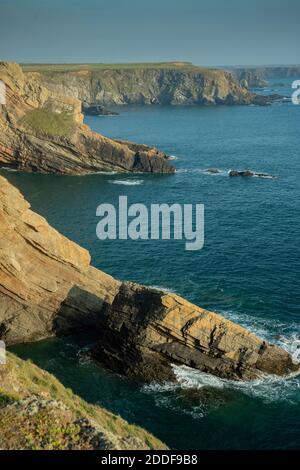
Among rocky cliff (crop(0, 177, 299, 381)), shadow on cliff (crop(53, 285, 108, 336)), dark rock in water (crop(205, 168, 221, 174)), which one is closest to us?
rocky cliff (crop(0, 177, 299, 381))

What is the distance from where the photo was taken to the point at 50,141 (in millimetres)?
116125

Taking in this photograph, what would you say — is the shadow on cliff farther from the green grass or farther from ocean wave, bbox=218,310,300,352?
the green grass

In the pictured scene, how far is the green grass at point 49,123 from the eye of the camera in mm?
115688

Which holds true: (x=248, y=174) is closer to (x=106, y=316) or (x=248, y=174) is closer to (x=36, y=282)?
(x=106, y=316)

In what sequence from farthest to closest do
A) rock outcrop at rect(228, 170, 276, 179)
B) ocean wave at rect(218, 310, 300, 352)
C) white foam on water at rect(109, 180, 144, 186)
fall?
1. rock outcrop at rect(228, 170, 276, 179)
2. white foam on water at rect(109, 180, 144, 186)
3. ocean wave at rect(218, 310, 300, 352)

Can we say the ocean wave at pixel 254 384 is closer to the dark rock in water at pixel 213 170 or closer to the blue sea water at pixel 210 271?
the blue sea water at pixel 210 271

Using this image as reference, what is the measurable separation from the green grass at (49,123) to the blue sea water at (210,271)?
35.1ft

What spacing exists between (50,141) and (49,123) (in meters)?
4.28

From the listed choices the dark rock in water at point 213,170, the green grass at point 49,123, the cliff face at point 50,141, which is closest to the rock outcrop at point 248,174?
the dark rock in water at point 213,170

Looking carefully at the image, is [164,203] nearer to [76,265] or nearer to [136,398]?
[76,265]

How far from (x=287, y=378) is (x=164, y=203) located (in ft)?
191

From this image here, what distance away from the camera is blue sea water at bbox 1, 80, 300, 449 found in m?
39.2

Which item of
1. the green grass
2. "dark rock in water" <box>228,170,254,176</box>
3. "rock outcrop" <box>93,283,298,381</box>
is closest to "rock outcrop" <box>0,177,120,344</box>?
"rock outcrop" <box>93,283,298,381</box>

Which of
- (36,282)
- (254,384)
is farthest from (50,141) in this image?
(254,384)
